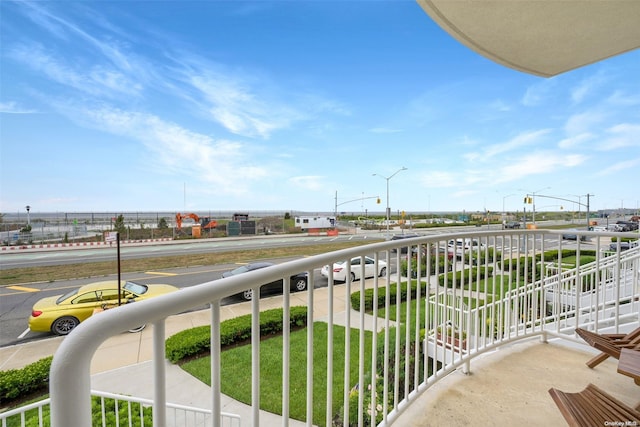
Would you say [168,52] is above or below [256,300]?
above

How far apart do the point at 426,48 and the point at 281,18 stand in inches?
173

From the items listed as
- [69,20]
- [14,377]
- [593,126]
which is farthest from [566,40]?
[593,126]

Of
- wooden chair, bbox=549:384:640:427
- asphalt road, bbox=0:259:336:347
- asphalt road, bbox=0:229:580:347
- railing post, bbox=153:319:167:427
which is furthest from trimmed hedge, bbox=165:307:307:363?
railing post, bbox=153:319:167:427

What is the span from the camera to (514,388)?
5.81ft

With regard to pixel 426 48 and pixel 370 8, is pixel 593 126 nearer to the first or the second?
pixel 426 48

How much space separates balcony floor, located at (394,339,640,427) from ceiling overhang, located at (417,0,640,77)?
2.40 meters

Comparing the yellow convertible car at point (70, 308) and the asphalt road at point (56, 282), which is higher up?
the yellow convertible car at point (70, 308)

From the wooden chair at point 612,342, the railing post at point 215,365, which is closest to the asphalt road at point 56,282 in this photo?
the railing post at point 215,365

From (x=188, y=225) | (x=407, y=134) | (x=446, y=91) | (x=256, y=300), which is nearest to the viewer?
(x=256, y=300)

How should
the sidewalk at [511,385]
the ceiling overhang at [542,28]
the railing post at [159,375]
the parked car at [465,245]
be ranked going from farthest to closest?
the ceiling overhang at [542,28] → the parked car at [465,245] → the sidewalk at [511,385] → the railing post at [159,375]

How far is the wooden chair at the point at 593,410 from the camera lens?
114 centimetres

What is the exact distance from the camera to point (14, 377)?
375 centimetres

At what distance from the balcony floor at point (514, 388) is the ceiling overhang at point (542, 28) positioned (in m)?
2.40

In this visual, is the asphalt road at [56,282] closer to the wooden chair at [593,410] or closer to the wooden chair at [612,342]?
the wooden chair at [593,410]
